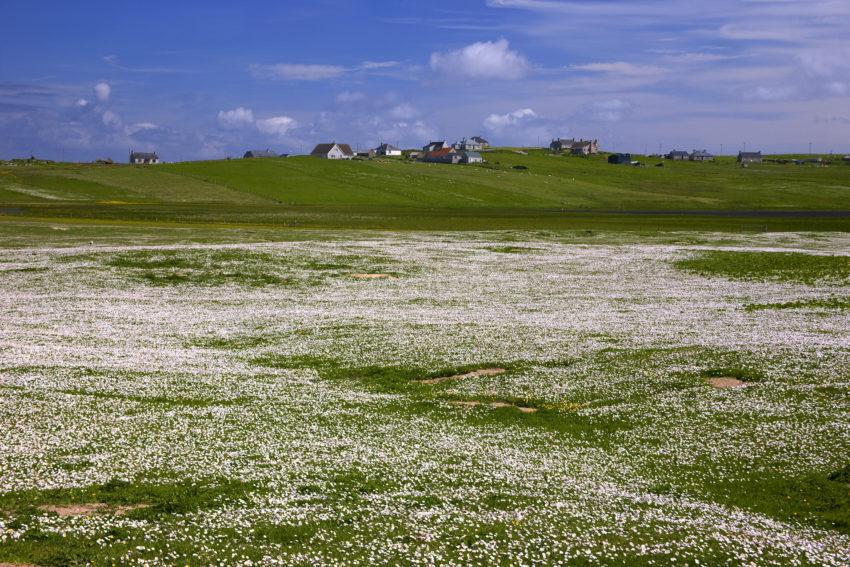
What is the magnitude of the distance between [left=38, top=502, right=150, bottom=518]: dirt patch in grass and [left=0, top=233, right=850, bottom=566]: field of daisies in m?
0.11

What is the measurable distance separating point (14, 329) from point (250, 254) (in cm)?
3333

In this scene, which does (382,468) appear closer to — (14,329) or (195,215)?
(14,329)

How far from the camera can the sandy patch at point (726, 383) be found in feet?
104

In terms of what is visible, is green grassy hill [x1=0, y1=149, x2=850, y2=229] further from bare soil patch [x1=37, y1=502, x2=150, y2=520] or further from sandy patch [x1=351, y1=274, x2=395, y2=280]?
bare soil patch [x1=37, y1=502, x2=150, y2=520]

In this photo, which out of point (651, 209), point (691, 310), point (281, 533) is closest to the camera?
point (281, 533)

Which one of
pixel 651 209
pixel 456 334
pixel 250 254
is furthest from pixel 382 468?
pixel 651 209

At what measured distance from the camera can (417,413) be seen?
93.4 ft

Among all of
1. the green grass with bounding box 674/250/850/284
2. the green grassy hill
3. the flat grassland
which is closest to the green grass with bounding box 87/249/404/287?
the flat grassland

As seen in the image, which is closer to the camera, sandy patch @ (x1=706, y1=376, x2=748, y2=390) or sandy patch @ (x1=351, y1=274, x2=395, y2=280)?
sandy patch @ (x1=706, y1=376, x2=748, y2=390)

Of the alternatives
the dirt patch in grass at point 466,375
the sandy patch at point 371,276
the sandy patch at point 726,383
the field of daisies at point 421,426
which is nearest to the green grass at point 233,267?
the sandy patch at point 371,276

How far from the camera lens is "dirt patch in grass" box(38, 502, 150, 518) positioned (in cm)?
1786

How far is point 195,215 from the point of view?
127m

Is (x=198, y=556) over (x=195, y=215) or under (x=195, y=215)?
under

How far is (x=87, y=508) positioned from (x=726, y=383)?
1023 inches
